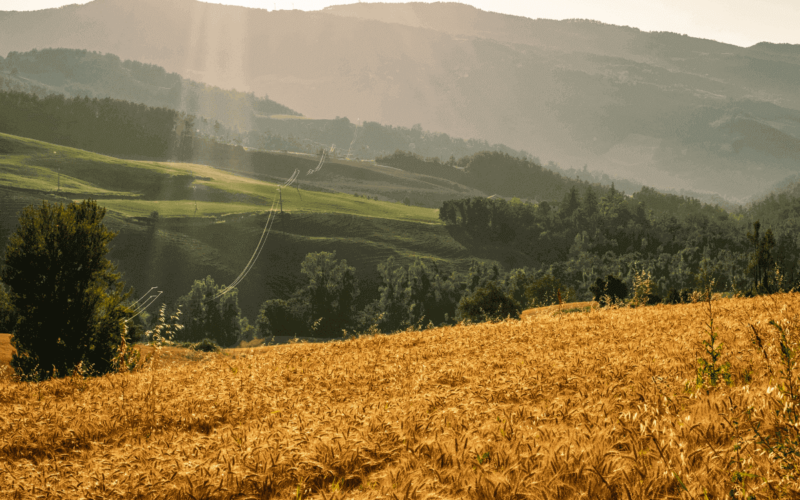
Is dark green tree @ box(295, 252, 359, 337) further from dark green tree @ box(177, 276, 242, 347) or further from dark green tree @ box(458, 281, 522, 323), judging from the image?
dark green tree @ box(458, 281, 522, 323)

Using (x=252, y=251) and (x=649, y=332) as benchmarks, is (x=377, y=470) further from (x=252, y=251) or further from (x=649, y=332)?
(x=252, y=251)

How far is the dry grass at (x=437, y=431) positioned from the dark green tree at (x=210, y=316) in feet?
414

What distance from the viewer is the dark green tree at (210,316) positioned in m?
128

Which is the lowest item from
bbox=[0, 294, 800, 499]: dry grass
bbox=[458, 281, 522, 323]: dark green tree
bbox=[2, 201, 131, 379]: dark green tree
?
bbox=[458, 281, 522, 323]: dark green tree

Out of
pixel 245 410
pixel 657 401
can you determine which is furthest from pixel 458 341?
pixel 657 401

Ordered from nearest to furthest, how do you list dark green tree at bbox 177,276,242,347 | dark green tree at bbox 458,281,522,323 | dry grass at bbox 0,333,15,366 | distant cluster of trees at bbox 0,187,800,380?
distant cluster of trees at bbox 0,187,800,380
dry grass at bbox 0,333,15,366
dark green tree at bbox 458,281,522,323
dark green tree at bbox 177,276,242,347

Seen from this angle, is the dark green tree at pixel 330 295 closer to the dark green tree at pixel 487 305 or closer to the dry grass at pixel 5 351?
the dark green tree at pixel 487 305

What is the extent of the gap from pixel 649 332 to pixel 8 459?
31.8ft

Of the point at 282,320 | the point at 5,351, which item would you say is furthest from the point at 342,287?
the point at 5,351

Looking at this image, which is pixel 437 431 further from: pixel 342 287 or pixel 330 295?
pixel 342 287

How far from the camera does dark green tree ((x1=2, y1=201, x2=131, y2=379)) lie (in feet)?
73.3

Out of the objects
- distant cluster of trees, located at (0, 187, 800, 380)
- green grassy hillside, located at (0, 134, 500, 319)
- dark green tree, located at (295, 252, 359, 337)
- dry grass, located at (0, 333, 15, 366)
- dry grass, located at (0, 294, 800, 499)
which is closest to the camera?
dry grass, located at (0, 294, 800, 499)

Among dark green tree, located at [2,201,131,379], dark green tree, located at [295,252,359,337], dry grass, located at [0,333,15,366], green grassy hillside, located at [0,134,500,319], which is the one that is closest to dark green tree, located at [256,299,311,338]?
dark green tree, located at [295,252,359,337]

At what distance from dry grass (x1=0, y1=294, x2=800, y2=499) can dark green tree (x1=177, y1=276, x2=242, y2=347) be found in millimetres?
126060
